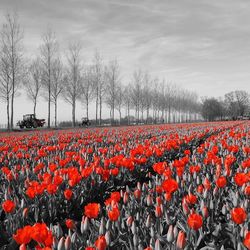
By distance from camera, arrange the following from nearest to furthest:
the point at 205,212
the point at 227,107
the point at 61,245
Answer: the point at 61,245
the point at 205,212
the point at 227,107

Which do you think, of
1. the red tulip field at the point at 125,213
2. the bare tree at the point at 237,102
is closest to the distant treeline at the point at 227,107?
the bare tree at the point at 237,102

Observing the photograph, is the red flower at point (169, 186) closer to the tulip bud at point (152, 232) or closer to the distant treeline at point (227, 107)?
the tulip bud at point (152, 232)

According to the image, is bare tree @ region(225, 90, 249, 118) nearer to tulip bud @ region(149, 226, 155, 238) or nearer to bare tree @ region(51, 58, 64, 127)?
bare tree @ region(51, 58, 64, 127)

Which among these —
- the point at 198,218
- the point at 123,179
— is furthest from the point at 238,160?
the point at 198,218

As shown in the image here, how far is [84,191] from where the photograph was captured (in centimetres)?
343

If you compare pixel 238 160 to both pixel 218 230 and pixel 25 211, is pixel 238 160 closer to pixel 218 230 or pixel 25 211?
pixel 218 230

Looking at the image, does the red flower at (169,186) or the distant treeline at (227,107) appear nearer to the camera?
the red flower at (169,186)

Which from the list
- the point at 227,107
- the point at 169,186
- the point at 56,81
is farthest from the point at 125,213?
the point at 227,107

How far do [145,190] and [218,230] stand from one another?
1007 millimetres

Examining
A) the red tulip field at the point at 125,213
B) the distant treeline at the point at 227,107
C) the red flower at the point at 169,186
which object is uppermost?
the distant treeline at the point at 227,107

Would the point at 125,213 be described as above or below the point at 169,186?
below

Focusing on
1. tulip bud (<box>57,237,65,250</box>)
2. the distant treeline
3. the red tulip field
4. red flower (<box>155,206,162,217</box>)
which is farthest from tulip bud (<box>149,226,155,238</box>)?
the distant treeline

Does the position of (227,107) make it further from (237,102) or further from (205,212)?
(205,212)

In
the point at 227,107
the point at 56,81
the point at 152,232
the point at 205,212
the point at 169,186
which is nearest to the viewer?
the point at 152,232
